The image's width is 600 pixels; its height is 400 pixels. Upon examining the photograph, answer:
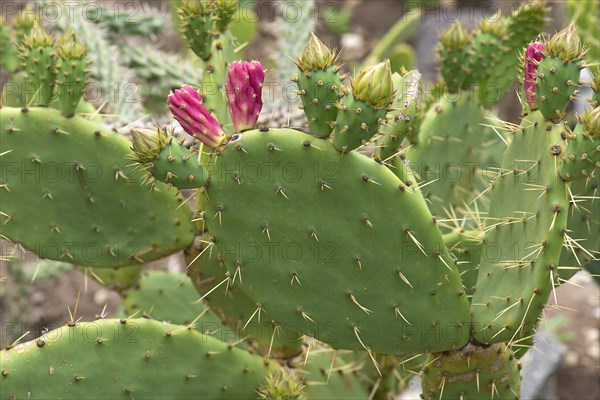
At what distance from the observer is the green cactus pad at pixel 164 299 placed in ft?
7.36

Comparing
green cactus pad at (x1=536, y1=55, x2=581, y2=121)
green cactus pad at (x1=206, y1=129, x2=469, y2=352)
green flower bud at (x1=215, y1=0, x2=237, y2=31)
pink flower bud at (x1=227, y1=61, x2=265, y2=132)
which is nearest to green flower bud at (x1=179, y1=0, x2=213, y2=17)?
green flower bud at (x1=215, y1=0, x2=237, y2=31)

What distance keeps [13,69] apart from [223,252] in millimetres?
1195

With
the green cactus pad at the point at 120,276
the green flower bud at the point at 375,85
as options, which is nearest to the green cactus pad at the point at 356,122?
the green flower bud at the point at 375,85

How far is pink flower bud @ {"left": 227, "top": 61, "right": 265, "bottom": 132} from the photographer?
1.44 meters

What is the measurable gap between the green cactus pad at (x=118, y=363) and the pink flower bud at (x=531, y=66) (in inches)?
32.3

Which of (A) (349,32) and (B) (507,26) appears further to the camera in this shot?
(A) (349,32)

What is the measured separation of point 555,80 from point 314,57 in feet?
1.41

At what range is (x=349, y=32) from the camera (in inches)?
205

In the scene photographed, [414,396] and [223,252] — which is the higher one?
[223,252]

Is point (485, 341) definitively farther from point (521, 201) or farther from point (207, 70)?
point (207, 70)

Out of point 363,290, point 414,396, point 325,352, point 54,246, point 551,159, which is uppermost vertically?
point 551,159

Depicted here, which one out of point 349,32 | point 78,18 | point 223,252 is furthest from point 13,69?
point 349,32

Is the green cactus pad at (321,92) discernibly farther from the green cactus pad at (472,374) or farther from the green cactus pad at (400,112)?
the green cactus pad at (472,374)

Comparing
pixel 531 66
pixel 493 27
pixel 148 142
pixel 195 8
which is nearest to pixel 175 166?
pixel 148 142
